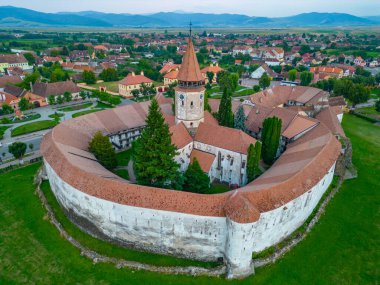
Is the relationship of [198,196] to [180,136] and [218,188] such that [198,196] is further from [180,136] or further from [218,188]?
[180,136]

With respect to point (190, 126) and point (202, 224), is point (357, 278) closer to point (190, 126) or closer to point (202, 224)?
point (202, 224)

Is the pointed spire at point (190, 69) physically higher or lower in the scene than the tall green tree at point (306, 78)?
higher

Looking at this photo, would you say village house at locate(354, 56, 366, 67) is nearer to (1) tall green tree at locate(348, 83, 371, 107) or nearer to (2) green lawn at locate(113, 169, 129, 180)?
(1) tall green tree at locate(348, 83, 371, 107)

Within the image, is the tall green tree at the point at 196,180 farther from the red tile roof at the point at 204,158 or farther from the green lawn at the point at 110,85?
the green lawn at the point at 110,85

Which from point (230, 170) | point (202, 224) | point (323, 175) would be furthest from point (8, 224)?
point (323, 175)

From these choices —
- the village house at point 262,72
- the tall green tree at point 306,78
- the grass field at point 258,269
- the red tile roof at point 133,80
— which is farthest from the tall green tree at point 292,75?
the grass field at point 258,269

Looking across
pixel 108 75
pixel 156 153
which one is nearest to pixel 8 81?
pixel 108 75
